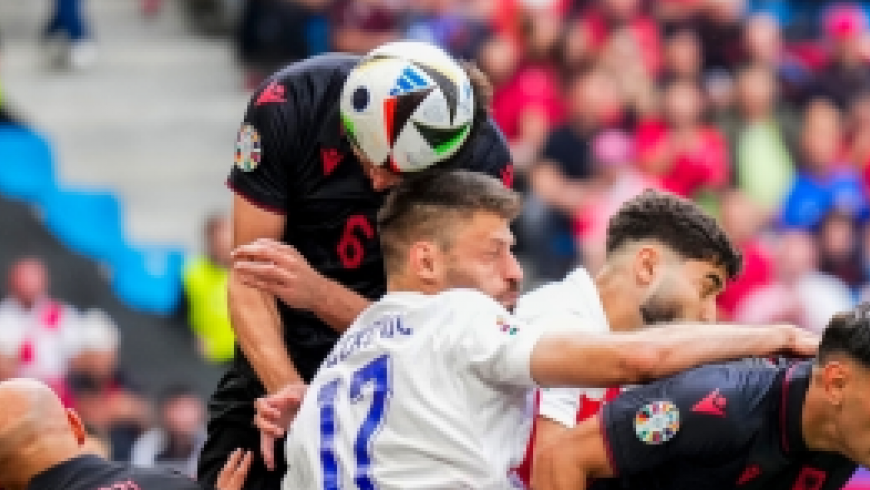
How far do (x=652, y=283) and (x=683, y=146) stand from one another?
23.3 feet

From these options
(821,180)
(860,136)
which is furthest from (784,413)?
(860,136)

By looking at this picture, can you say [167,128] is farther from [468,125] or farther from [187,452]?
[468,125]

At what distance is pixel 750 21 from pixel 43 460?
9.73m

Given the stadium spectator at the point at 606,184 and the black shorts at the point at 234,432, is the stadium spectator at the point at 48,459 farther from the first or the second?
the stadium spectator at the point at 606,184

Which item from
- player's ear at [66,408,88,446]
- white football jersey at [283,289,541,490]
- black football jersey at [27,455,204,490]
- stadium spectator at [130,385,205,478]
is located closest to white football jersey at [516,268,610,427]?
white football jersey at [283,289,541,490]

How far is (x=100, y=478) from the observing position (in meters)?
A: 4.71

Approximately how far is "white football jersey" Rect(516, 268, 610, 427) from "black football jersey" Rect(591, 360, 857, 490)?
0.20m

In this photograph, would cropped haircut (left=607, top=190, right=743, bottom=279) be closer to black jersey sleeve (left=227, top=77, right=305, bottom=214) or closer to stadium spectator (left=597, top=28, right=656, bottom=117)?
black jersey sleeve (left=227, top=77, right=305, bottom=214)

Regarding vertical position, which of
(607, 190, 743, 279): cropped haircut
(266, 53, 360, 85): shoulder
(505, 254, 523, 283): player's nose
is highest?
(266, 53, 360, 85): shoulder

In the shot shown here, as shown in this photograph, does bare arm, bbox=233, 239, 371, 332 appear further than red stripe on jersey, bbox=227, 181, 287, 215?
No

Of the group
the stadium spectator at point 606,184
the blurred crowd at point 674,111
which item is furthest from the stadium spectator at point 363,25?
the stadium spectator at point 606,184

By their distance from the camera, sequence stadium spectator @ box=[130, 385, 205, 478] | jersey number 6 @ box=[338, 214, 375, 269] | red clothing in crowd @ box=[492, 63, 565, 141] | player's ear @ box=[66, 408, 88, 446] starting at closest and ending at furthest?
player's ear @ box=[66, 408, 88, 446], jersey number 6 @ box=[338, 214, 375, 269], stadium spectator @ box=[130, 385, 205, 478], red clothing in crowd @ box=[492, 63, 565, 141]

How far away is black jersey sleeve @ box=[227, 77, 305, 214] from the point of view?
17.5 feet

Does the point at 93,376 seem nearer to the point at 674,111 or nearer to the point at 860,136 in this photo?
the point at 674,111
